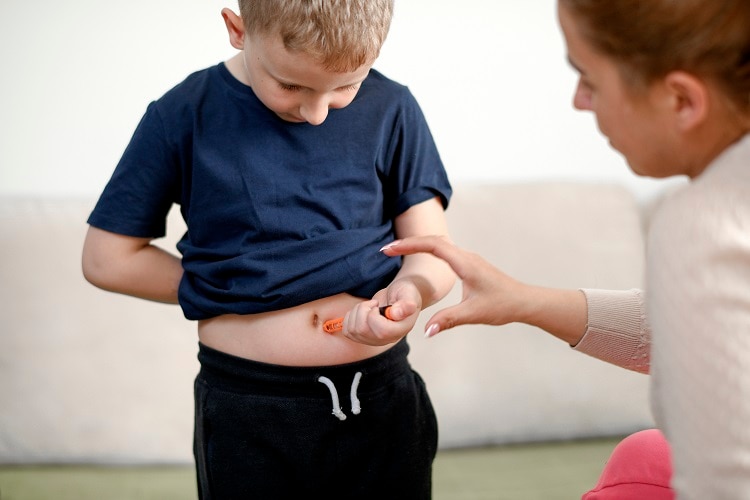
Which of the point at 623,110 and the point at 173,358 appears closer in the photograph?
the point at 623,110

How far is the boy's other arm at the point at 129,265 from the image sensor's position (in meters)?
1.20

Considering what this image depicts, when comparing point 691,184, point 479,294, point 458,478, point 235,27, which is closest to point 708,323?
point 691,184

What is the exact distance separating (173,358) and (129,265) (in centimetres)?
73

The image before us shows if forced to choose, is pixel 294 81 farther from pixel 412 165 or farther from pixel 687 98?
pixel 687 98

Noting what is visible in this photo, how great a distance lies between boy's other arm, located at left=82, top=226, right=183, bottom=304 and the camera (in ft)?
3.94

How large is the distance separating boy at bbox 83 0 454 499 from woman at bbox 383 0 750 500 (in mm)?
341

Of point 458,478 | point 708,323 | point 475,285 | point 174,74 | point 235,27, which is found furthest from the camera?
point 174,74

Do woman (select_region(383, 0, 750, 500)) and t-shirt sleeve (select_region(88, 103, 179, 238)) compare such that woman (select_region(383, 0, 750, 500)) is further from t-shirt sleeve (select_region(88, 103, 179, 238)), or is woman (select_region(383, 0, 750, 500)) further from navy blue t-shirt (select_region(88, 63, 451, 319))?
t-shirt sleeve (select_region(88, 103, 179, 238))

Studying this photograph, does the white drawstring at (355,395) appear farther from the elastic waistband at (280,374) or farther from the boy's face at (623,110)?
the boy's face at (623,110)

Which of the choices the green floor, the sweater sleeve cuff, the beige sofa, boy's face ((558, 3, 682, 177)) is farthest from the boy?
the beige sofa

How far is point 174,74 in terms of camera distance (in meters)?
1.95

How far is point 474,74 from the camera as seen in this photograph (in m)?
2.12

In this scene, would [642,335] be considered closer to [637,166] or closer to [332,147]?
[637,166]

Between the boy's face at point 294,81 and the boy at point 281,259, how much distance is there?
0.04ft
